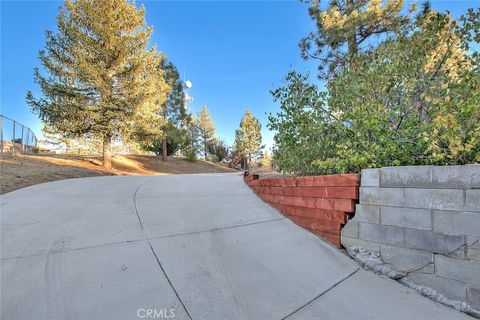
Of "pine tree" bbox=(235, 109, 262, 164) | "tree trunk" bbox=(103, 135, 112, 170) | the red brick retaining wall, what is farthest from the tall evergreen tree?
the red brick retaining wall

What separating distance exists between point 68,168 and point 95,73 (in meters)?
4.09

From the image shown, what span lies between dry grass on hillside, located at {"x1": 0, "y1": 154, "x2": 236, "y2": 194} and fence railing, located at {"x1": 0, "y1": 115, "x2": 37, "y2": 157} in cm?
68

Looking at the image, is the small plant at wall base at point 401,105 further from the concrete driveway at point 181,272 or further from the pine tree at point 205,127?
the pine tree at point 205,127

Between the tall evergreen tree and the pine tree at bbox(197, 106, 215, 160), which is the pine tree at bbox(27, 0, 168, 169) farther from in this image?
the pine tree at bbox(197, 106, 215, 160)

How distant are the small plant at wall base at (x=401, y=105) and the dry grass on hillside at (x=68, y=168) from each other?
6278 mm

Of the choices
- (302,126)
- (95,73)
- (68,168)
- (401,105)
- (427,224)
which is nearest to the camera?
(427,224)

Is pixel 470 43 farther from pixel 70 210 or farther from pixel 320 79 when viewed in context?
pixel 320 79

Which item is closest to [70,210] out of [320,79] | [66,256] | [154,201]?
[154,201]

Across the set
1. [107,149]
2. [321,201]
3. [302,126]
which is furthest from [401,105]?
[107,149]

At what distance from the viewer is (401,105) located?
3.15 m

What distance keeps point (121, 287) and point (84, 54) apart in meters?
12.8

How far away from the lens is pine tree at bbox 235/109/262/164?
29.2 meters

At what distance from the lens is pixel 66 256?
2.42 meters

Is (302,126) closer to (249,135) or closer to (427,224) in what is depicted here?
(427,224)
